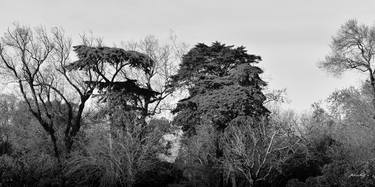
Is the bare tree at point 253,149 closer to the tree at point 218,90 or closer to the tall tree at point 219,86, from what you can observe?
the tree at point 218,90

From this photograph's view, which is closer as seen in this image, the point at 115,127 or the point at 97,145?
the point at 97,145

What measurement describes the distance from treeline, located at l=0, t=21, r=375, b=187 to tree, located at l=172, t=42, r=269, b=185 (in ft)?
0.23

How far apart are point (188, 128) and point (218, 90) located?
3450 millimetres

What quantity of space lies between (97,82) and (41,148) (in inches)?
291

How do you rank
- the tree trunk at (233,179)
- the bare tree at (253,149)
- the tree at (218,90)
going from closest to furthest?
the bare tree at (253,149) → the tree trunk at (233,179) → the tree at (218,90)

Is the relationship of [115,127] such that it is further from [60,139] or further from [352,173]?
[352,173]

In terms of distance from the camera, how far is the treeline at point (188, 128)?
2061 centimetres

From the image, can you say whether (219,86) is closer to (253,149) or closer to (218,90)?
(218,90)

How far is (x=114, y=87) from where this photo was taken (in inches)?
1019

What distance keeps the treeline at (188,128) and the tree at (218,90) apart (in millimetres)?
69

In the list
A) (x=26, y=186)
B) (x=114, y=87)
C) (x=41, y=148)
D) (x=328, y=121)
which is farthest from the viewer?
(x=328, y=121)

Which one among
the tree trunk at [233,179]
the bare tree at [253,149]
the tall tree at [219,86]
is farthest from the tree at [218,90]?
the tree trunk at [233,179]

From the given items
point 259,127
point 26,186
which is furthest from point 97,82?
point 259,127

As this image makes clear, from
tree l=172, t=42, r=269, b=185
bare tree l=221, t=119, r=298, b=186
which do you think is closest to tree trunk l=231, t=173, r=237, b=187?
bare tree l=221, t=119, r=298, b=186
